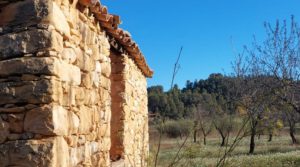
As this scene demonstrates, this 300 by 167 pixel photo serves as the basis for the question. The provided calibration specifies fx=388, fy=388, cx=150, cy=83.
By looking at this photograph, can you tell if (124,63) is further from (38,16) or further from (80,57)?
(38,16)

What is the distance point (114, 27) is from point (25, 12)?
194 centimetres

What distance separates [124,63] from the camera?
17.9 ft

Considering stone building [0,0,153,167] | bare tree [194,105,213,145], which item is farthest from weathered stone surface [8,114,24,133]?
bare tree [194,105,213,145]

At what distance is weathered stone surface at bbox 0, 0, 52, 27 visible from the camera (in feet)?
7.99

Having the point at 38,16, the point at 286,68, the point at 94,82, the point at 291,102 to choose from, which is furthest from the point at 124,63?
the point at 286,68

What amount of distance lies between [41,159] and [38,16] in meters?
0.89

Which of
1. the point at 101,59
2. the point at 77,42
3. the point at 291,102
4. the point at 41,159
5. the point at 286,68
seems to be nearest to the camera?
the point at 41,159

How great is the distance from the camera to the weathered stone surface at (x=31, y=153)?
2312 mm

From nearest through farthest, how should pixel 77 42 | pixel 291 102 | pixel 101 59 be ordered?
pixel 77 42 → pixel 101 59 → pixel 291 102

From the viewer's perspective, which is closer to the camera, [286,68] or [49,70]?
[49,70]

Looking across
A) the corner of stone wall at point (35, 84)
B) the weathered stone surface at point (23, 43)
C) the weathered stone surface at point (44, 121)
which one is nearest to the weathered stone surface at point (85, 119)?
the corner of stone wall at point (35, 84)

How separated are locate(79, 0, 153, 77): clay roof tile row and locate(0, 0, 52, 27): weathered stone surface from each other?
2.51ft

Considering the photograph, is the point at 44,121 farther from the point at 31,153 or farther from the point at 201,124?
the point at 201,124

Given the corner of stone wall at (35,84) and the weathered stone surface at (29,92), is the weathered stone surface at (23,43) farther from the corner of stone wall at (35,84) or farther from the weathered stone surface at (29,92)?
the weathered stone surface at (29,92)
